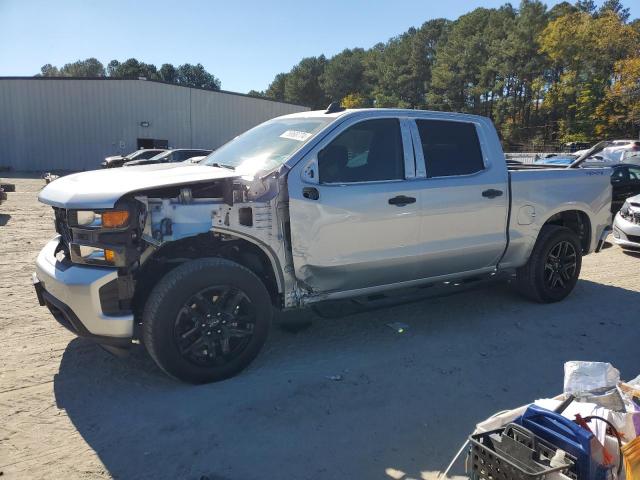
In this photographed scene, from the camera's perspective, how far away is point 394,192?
14.3 ft

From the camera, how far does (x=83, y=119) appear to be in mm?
32750

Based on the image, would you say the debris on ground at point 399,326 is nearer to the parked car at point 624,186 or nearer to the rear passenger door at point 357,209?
the rear passenger door at point 357,209

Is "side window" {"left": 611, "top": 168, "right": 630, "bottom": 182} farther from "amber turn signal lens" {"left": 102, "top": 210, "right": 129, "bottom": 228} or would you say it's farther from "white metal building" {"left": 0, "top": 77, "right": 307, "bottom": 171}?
"white metal building" {"left": 0, "top": 77, "right": 307, "bottom": 171}

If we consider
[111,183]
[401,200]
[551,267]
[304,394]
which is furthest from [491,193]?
[111,183]

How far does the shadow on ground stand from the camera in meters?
2.91

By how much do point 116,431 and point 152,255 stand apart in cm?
118

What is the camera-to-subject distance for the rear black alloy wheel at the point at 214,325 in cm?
359

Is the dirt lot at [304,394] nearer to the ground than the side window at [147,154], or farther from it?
nearer to the ground

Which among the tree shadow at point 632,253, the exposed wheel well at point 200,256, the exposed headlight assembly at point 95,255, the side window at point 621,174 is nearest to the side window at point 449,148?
the exposed wheel well at point 200,256

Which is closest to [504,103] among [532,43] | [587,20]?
[532,43]

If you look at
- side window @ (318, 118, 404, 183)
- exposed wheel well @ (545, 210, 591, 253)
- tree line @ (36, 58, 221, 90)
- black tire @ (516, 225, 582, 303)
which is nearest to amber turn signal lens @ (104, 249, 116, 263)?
side window @ (318, 118, 404, 183)

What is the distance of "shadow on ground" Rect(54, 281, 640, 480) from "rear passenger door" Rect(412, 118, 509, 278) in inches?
27.7

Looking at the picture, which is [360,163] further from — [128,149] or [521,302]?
[128,149]

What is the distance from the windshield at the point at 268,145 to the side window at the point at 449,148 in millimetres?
998
